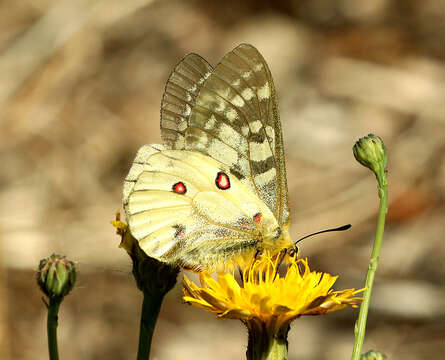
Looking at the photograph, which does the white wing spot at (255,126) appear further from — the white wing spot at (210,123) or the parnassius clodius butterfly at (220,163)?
the white wing spot at (210,123)

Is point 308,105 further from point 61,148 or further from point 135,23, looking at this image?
point 61,148

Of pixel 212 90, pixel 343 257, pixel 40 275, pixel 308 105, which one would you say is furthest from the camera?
pixel 308 105

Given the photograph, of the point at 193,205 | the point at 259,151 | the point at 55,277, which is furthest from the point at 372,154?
the point at 55,277

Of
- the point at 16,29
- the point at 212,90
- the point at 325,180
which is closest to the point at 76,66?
the point at 16,29

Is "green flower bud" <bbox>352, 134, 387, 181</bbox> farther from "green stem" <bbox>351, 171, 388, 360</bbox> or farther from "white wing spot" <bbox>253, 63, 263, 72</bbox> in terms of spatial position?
"white wing spot" <bbox>253, 63, 263, 72</bbox>

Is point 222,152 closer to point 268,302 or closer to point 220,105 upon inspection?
point 220,105
